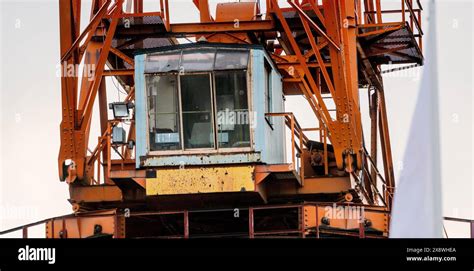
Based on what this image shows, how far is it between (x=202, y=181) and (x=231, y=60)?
10.3ft

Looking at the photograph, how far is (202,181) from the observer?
37406mm

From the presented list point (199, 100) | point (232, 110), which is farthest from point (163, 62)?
point (232, 110)

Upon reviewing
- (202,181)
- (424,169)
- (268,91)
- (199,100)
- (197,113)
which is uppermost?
(268,91)

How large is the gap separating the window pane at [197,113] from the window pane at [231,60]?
470 mm

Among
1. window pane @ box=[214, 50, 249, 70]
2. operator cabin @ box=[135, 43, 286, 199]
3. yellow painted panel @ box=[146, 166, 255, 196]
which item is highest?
window pane @ box=[214, 50, 249, 70]

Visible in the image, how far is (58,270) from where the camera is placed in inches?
1362

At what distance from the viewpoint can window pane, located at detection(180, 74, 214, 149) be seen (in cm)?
3772

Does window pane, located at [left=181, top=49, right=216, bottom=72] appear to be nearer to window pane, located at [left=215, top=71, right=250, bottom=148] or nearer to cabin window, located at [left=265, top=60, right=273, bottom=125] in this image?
window pane, located at [left=215, top=71, right=250, bottom=148]

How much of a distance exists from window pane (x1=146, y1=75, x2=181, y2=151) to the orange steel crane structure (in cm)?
4

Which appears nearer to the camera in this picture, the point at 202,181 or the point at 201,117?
the point at 202,181

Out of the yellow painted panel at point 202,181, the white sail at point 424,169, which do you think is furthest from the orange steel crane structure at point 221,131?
the white sail at point 424,169

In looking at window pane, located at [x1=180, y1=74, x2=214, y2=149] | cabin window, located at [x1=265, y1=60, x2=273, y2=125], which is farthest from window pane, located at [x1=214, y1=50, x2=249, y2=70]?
cabin window, located at [x1=265, y1=60, x2=273, y2=125]

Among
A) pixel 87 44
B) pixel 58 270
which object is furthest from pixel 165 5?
pixel 58 270

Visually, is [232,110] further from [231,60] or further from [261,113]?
[231,60]
